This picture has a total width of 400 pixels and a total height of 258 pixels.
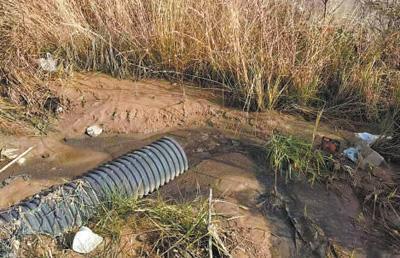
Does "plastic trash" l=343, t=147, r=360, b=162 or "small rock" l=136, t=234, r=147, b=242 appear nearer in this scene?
"small rock" l=136, t=234, r=147, b=242

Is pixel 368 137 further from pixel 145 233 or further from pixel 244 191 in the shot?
pixel 145 233

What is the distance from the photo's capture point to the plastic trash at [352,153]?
3621 mm

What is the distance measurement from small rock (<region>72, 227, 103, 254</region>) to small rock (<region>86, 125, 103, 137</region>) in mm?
1234

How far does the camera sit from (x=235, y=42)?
4094 mm

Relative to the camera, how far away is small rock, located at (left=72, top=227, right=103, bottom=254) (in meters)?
2.74

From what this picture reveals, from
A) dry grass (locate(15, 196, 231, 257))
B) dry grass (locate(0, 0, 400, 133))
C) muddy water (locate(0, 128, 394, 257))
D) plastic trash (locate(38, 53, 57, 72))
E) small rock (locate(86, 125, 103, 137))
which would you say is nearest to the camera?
dry grass (locate(15, 196, 231, 257))

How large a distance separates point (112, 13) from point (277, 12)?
140 centimetres

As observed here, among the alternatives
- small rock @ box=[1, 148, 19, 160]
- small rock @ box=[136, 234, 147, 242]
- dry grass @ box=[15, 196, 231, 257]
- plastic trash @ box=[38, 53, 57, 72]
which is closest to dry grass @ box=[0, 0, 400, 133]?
plastic trash @ box=[38, 53, 57, 72]

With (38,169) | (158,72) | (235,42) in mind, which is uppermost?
(235,42)

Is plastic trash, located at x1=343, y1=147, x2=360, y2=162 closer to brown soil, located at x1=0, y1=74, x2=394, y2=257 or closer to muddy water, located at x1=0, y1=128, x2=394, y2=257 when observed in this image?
brown soil, located at x1=0, y1=74, x2=394, y2=257

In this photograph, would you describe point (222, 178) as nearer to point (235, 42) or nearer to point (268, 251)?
point (268, 251)

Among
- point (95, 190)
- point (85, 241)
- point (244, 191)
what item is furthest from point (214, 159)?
point (85, 241)

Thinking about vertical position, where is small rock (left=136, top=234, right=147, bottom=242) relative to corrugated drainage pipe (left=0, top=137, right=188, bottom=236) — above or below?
below

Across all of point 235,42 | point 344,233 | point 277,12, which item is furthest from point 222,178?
point 277,12
